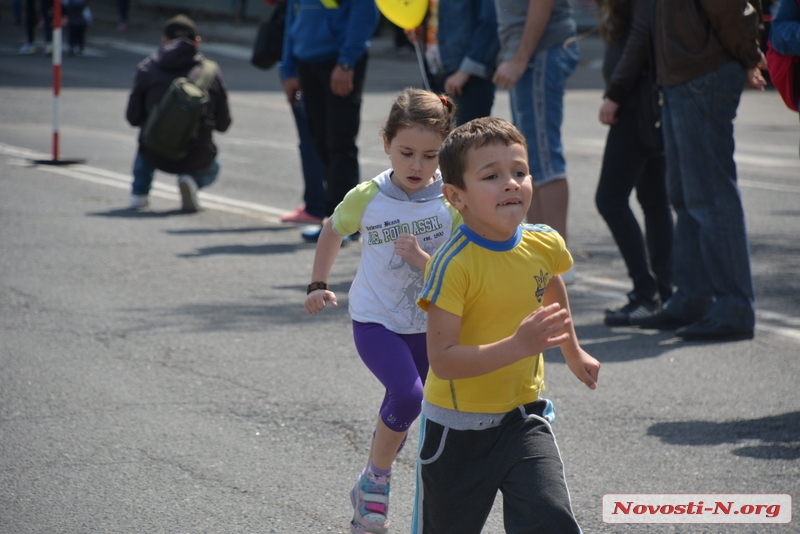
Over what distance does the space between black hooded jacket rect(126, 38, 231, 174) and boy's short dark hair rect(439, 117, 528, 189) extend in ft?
22.8

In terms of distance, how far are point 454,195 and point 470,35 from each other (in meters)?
4.37

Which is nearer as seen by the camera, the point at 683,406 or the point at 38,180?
the point at 683,406

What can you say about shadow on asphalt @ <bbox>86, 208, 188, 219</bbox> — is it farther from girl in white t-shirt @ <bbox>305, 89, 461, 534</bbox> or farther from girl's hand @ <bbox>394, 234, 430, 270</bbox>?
girl's hand @ <bbox>394, 234, 430, 270</bbox>

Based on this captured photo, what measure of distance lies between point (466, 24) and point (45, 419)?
3.87 meters

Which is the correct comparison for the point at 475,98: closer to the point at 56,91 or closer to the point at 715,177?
the point at 715,177

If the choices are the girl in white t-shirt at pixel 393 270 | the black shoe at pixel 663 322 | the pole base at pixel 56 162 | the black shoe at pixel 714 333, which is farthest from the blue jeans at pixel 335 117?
the pole base at pixel 56 162

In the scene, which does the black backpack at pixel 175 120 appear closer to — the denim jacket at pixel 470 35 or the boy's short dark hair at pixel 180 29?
the boy's short dark hair at pixel 180 29

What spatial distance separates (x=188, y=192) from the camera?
31.2 feet

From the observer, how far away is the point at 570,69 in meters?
6.76

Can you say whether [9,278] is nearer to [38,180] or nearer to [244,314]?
[244,314]

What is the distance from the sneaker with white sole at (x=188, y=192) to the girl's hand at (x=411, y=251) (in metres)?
→ 6.52

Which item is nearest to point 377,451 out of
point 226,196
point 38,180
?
point 226,196

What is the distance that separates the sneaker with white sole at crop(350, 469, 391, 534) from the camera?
11.2 ft

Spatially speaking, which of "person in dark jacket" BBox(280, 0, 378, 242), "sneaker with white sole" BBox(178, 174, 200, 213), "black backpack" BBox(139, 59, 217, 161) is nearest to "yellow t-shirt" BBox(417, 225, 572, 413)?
"person in dark jacket" BBox(280, 0, 378, 242)
